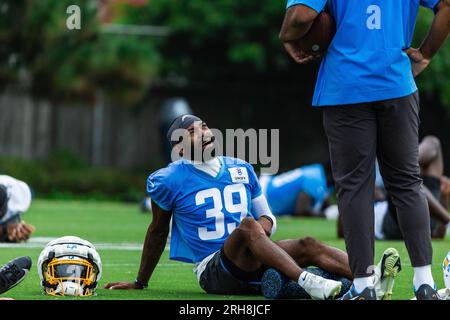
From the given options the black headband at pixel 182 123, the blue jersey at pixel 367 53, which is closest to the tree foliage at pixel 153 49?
the black headband at pixel 182 123

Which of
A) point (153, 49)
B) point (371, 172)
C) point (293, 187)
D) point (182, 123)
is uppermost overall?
point (182, 123)

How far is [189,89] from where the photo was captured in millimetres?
26016

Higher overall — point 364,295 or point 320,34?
point 320,34

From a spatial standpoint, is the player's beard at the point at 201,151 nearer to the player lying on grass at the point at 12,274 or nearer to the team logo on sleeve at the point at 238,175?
the team logo on sleeve at the point at 238,175

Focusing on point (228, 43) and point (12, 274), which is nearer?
point (12, 274)

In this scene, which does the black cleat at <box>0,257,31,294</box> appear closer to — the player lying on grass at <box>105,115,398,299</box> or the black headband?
the player lying on grass at <box>105,115,398,299</box>

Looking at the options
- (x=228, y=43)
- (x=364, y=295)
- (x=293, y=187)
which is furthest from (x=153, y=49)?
(x=364, y=295)

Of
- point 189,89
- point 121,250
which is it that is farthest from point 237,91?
point 121,250

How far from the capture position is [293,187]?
55.3ft

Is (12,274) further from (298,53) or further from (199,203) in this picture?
(298,53)

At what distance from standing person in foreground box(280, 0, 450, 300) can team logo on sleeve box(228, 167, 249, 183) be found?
4.06 feet

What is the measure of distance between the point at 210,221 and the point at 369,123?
1.55 metres

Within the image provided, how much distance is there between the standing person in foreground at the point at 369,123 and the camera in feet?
19.9

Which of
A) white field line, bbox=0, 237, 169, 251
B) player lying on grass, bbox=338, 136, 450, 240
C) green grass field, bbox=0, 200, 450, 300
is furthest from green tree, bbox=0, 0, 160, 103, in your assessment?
white field line, bbox=0, 237, 169, 251
